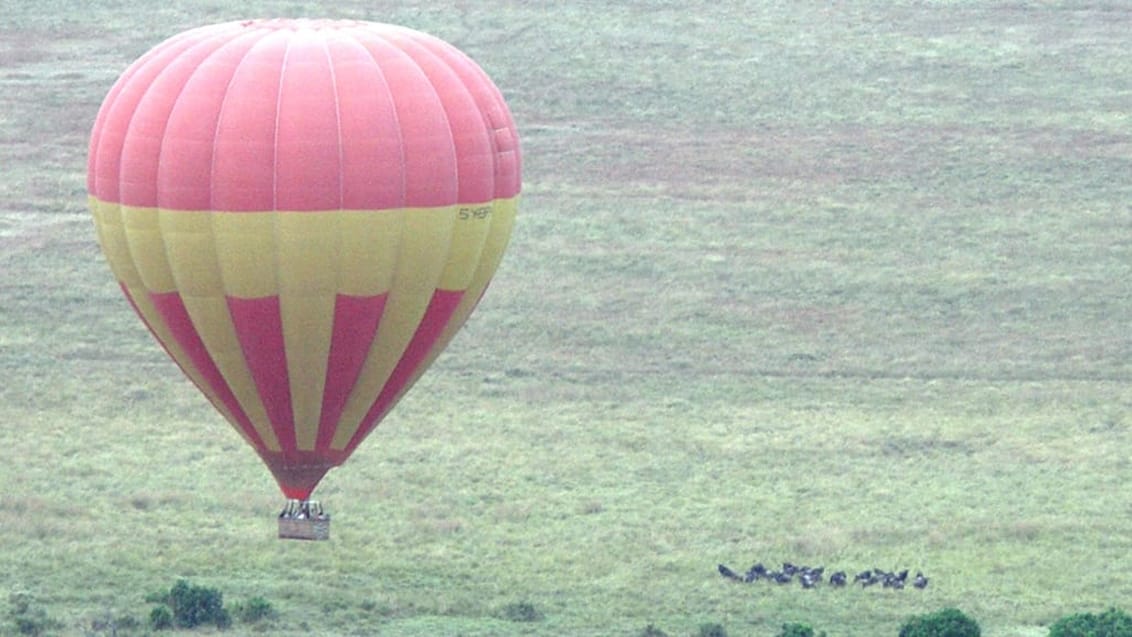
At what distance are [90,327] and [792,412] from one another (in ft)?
41.9

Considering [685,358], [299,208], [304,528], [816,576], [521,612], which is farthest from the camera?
[685,358]

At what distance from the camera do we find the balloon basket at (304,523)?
2866 centimetres

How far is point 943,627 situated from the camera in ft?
91.4

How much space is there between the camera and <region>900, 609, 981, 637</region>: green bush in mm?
27719

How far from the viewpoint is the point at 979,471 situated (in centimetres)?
4009

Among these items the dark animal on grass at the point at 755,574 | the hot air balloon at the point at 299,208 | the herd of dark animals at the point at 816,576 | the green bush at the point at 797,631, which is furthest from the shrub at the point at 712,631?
the hot air balloon at the point at 299,208

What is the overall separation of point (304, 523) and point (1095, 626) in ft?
28.0

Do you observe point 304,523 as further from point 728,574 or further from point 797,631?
point 728,574

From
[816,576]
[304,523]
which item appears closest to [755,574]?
[816,576]

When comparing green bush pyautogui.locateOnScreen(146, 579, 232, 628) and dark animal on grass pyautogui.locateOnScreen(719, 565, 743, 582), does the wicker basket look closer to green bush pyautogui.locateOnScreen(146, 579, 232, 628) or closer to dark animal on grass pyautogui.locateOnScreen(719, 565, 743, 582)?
green bush pyautogui.locateOnScreen(146, 579, 232, 628)

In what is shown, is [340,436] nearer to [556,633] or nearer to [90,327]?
[556,633]

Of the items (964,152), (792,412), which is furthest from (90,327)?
(964,152)

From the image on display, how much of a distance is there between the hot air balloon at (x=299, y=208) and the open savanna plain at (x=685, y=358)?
301 centimetres

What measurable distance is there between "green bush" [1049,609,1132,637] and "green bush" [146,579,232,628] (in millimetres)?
9404
